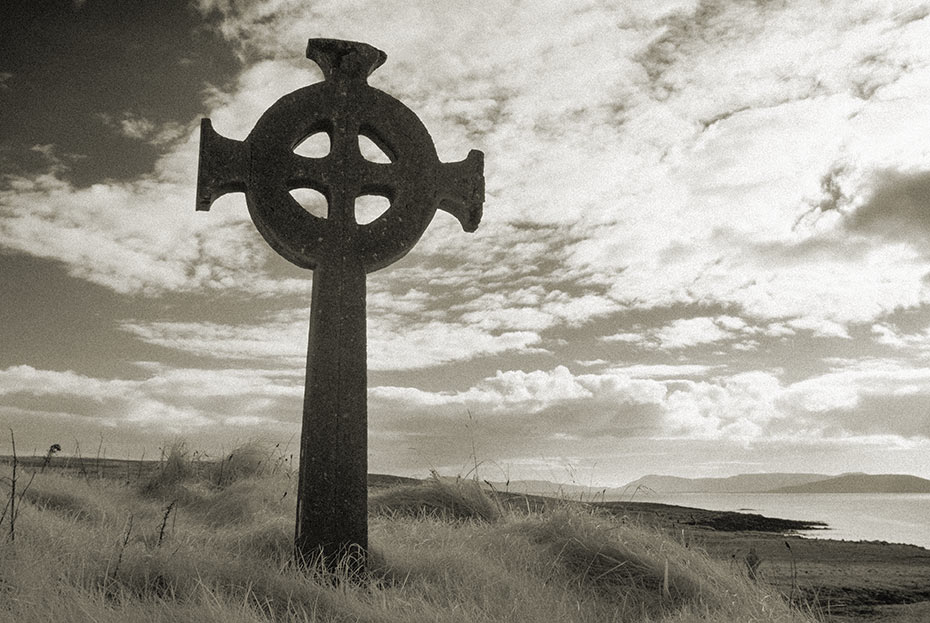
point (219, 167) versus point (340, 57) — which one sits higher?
point (340, 57)

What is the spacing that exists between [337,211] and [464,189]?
3.01 feet

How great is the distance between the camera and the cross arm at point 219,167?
4.49m

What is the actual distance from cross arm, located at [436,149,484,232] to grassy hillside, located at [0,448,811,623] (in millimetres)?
2081

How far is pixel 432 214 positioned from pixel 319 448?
1.68m

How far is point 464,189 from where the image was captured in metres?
4.98

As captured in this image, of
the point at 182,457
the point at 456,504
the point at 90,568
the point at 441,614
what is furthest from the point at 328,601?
the point at 182,457

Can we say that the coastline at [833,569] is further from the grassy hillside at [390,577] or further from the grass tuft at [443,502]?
the grassy hillside at [390,577]

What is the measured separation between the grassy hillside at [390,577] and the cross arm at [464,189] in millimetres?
2081

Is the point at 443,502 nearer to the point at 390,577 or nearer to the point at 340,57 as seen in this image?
the point at 390,577

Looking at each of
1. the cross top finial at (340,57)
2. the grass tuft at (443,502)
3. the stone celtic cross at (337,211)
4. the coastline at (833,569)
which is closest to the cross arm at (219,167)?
the stone celtic cross at (337,211)

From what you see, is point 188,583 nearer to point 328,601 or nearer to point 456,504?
point 328,601

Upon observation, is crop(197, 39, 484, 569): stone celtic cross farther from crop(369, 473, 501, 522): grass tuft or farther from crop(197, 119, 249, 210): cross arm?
crop(369, 473, 501, 522): grass tuft

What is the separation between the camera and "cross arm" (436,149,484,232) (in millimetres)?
4934

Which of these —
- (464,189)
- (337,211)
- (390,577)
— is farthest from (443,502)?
(337,211)
